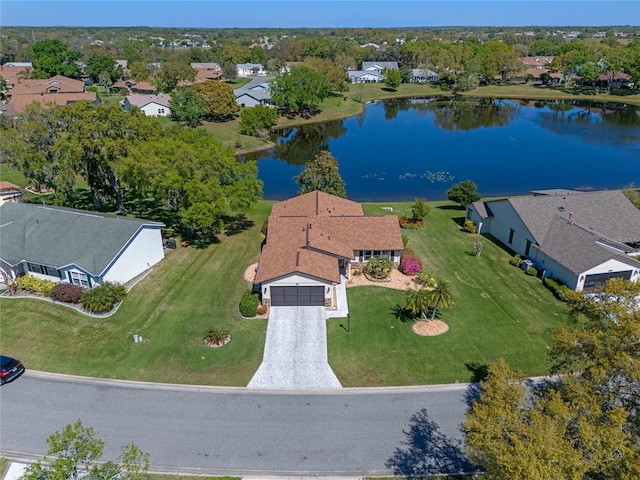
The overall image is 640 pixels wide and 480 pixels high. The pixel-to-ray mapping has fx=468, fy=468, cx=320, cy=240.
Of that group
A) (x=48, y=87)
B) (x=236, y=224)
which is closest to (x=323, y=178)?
(x=236, y=224)

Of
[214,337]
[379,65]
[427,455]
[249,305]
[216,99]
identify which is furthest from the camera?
[379,65]

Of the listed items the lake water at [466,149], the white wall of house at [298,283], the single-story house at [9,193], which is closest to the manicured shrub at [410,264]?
the white wall of house at [298,283]

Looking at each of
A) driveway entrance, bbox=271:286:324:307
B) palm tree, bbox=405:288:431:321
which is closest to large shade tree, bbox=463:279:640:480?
palm tree, bbox=405:288:431:321

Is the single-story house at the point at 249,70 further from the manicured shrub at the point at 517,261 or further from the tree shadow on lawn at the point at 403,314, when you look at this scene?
the tree shadow on lawn at the point at 403,314

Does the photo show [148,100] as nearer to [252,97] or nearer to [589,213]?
[252,97]

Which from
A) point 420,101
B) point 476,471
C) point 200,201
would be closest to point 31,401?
point 200,201
